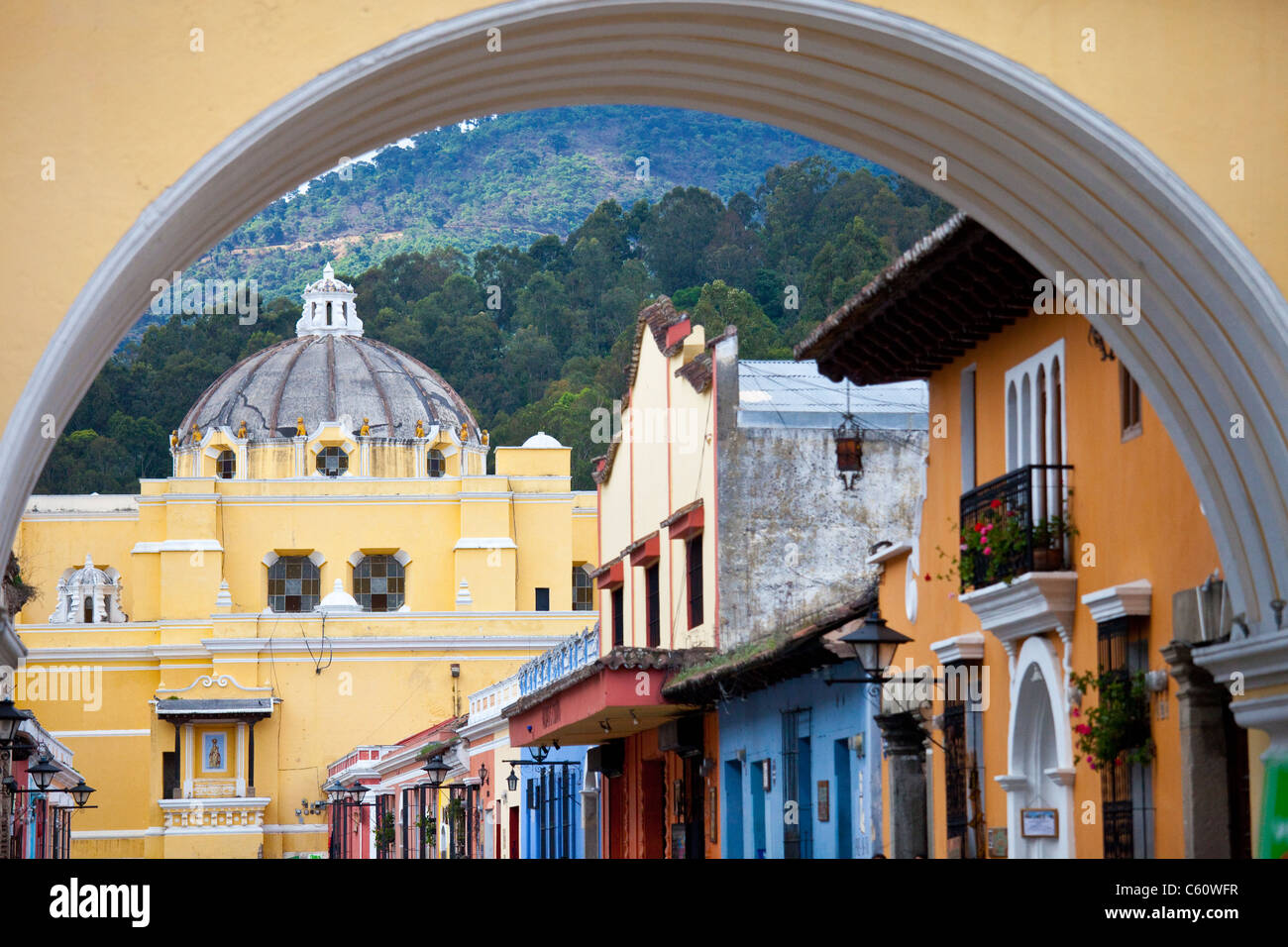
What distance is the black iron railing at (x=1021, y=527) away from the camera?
12445 millimetres

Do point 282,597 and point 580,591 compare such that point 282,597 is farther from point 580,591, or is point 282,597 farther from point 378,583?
point 580,591

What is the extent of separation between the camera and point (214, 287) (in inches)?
4176

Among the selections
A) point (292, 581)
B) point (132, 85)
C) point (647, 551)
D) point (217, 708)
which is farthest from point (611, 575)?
point (292, 581)

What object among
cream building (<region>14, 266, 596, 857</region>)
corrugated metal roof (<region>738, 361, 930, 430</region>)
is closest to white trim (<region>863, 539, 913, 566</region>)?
corrugated metal roof (<region>738, 361, 930, 430</region>)

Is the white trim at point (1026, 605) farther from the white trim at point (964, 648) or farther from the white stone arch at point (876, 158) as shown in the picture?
the white stone arch at point (876, 158)

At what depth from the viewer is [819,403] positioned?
2214 centimetres

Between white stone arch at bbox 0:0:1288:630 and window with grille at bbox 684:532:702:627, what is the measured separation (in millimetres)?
13923

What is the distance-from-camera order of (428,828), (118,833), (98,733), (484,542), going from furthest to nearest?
(484,542), (98,733), (118,833), (428,828)

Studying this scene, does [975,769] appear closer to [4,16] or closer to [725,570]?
[725,570]

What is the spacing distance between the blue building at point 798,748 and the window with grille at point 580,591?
32.7m

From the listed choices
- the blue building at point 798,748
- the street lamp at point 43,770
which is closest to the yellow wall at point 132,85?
the blue building at point 798,748

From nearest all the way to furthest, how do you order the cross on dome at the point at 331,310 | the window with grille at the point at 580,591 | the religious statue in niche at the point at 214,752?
the religious statue in niche at the point at 214,752 < the window with grille at the point at 580,591 < the cross on dome at the point at 331,310

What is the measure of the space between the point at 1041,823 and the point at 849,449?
757 centimetres
